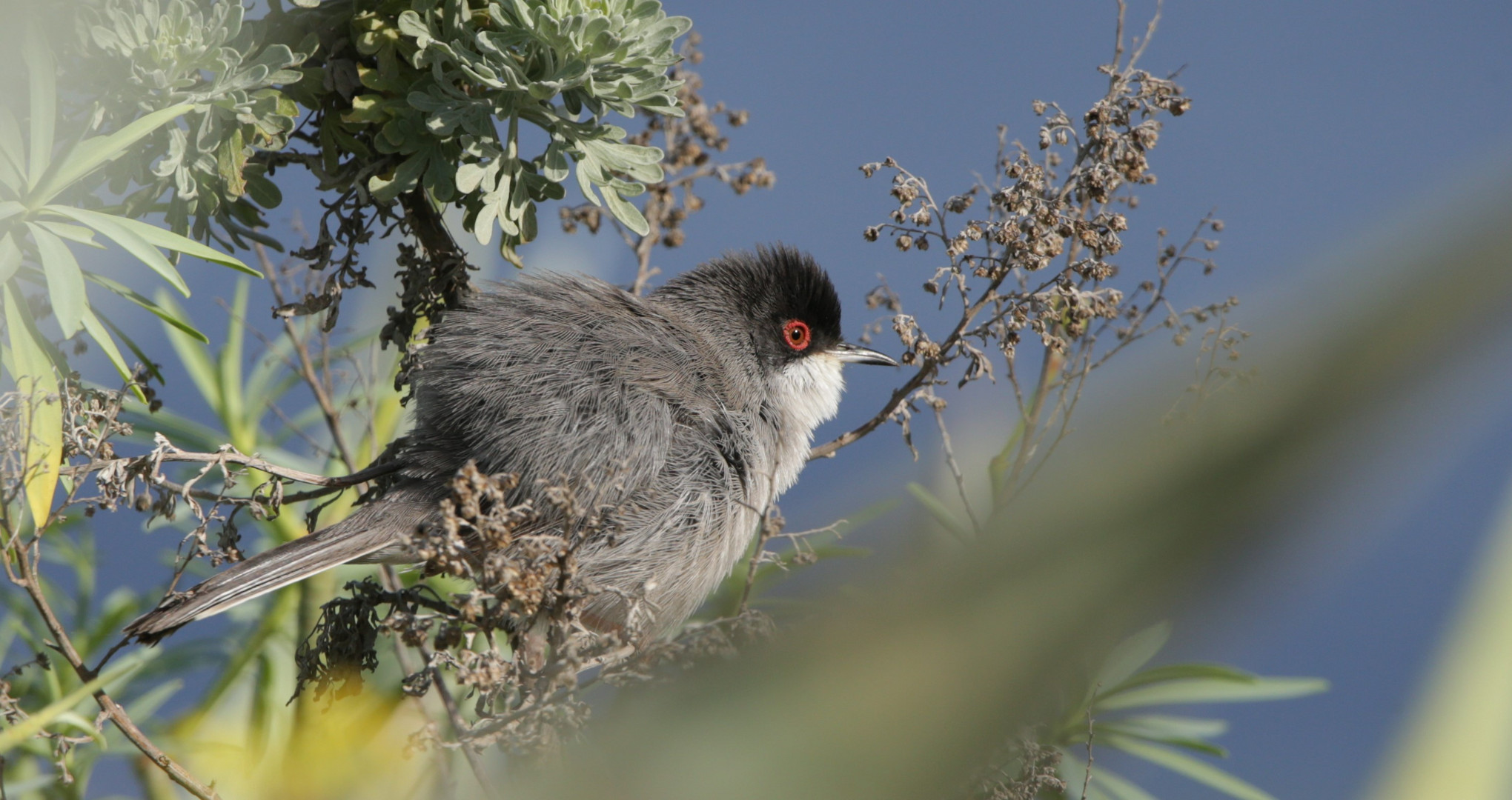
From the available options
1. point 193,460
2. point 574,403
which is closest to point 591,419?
point 574,403

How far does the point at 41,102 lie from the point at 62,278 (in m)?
0.30

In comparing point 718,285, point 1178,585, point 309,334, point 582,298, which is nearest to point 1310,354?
point 1178,585

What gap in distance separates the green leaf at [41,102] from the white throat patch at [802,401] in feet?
5.01

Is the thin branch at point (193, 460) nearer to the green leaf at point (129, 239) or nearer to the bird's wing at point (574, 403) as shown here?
the bird's wing at point (574, 403)

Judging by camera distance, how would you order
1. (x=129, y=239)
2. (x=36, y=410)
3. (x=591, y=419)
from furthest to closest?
(x=591, y=419) → (x=36, y=410) → (x=129, y=239)

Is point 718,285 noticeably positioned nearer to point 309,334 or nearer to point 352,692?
point 352,692

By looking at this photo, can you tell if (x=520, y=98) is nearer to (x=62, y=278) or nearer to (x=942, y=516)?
(x=62, y=278)

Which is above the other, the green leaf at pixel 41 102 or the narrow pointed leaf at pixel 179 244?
the green leaf at pixel 41 102

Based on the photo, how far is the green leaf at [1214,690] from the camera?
267cm

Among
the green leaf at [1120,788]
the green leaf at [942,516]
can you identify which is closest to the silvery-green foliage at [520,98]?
the green leaf at [942,516]

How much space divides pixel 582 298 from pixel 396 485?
557mm

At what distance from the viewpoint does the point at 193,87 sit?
2.02m

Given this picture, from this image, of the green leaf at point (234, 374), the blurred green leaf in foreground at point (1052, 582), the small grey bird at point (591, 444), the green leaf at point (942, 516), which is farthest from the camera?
the green leaf at point (234, 374)

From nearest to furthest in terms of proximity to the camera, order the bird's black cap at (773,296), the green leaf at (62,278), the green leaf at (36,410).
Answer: the green leaf at (62,278), the green leaf at (36,410), the bird's black cap at (773,296)
